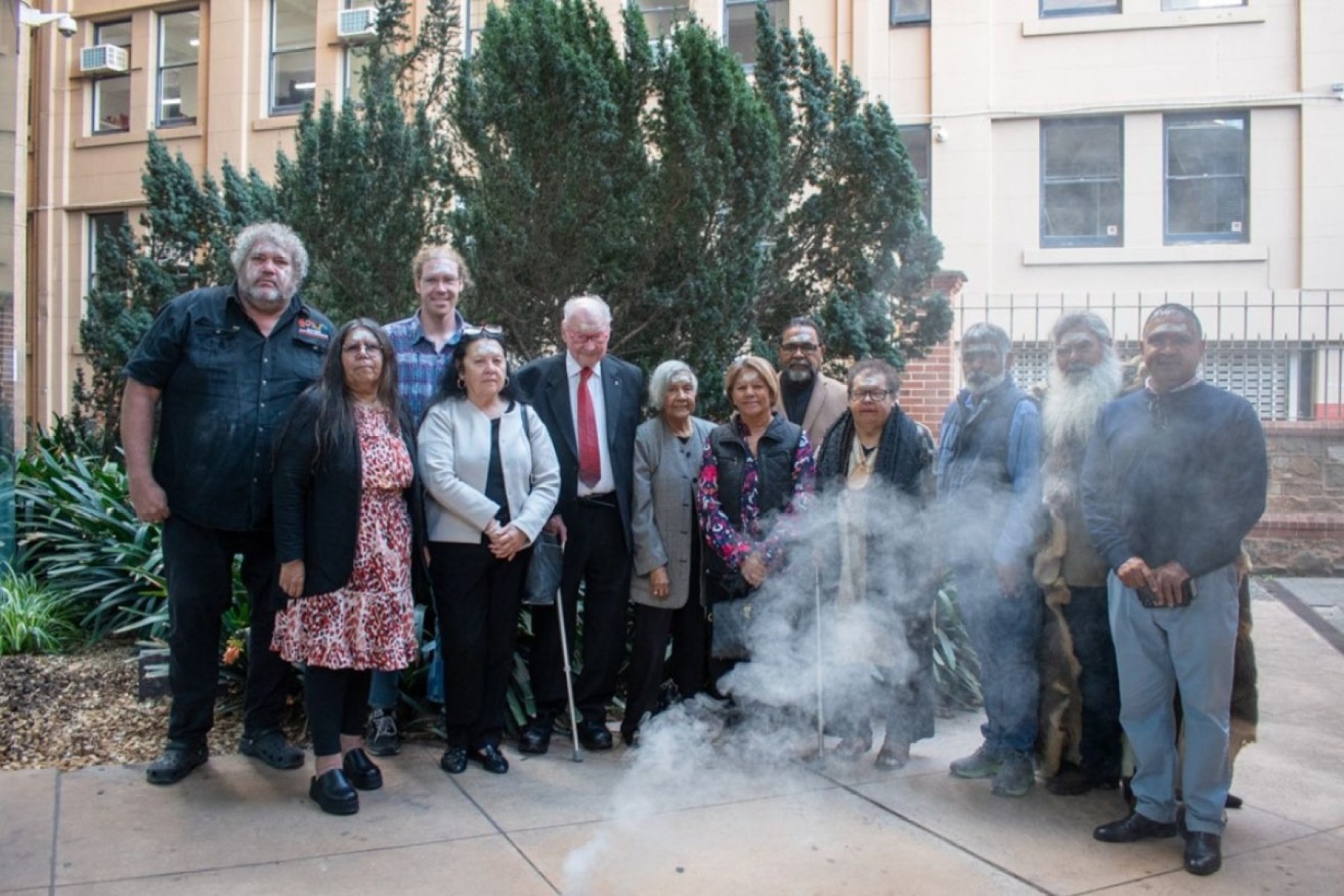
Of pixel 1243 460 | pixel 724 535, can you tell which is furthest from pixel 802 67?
pixel 1243 460

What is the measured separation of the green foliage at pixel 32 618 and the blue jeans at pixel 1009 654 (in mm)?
4544

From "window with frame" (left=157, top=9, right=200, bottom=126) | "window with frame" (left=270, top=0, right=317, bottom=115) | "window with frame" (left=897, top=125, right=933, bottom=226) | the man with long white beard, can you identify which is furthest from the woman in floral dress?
"window with frame" (left=157, top=9, right=200, bottom=126)

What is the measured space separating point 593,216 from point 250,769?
3530mm

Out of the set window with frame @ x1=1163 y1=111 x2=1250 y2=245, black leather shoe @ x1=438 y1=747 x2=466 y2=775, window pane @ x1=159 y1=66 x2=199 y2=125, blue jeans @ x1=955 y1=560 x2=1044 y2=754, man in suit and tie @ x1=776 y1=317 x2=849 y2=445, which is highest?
window pane @ x1=159 y1=66 x2=199 y2=125

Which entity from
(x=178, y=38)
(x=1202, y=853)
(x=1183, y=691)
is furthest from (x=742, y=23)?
(x=1202, y=853)

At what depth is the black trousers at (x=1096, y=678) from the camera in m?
4.16

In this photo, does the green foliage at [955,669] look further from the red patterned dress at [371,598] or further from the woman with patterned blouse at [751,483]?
the red patterned dress at [371,598]

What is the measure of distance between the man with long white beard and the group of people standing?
1 centimetres

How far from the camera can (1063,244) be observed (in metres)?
12.0

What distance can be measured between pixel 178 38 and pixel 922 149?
32.8 ft

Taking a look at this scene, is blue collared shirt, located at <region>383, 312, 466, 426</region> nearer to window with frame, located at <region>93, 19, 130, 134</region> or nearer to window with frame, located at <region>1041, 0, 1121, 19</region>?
window with frame, located at <region>1041, 0, 1121, 19</region>

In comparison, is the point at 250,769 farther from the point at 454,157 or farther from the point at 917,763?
the point at 454,157

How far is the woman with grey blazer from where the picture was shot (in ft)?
15.3

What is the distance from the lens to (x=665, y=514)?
469 centimetres
